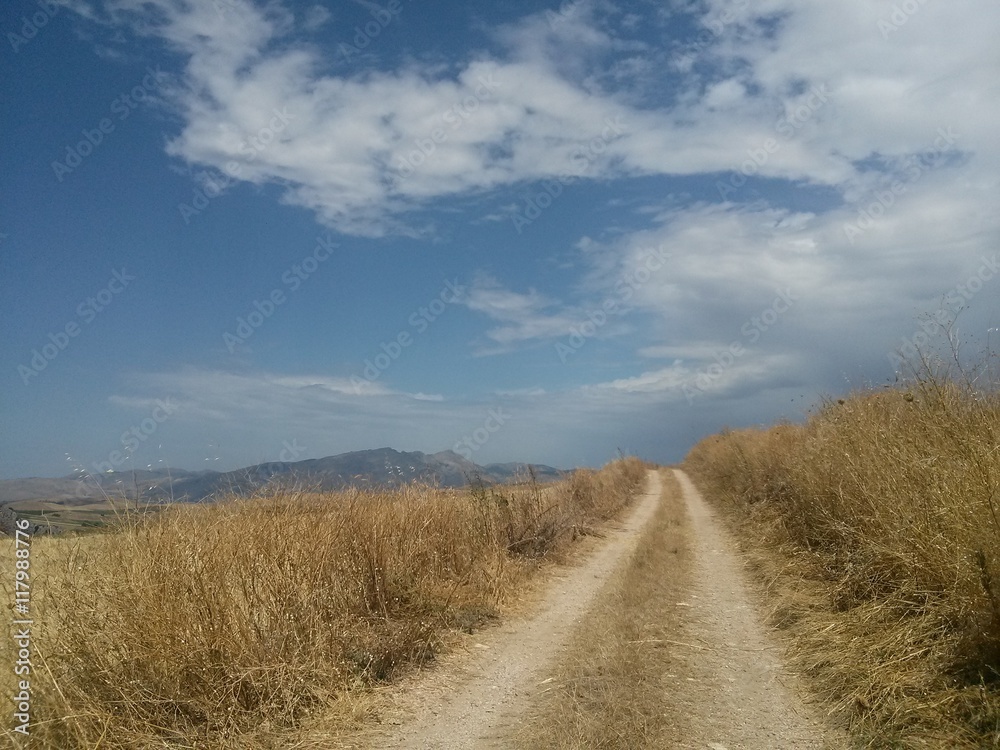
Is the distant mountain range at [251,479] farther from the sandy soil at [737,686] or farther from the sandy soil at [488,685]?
the sandy soil at [737,686]

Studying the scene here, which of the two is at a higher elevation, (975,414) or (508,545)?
(975,414)

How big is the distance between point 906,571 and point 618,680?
3.00 metres

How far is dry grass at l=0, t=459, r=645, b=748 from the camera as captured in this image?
15.0 ft

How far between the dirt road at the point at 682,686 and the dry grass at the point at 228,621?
0.53 m

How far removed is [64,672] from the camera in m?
4.53

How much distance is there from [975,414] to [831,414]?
17.0 ft

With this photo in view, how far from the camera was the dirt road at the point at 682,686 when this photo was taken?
491 centimetres

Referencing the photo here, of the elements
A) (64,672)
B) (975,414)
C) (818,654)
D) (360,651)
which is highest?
(975,414)

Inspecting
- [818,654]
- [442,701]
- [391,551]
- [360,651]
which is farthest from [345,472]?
[818,654]

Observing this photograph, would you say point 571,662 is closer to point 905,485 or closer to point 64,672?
point 905,485

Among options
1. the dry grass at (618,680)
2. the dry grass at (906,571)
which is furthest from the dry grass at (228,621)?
the dry grass at (906,571)

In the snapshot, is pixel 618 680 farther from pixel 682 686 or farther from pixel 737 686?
pixel 737 686

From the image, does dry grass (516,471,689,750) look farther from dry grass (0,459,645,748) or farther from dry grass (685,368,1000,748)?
dry grass (0,459,645,748)

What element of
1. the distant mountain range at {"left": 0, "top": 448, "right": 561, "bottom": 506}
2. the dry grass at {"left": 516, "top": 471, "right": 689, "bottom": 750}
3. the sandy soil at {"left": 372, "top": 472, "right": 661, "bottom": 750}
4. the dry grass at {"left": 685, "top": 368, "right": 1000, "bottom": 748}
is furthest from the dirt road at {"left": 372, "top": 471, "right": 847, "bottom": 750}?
the distant mountain range at {"left": 0, "top": 448, "right": 561, "bottom": 506}
